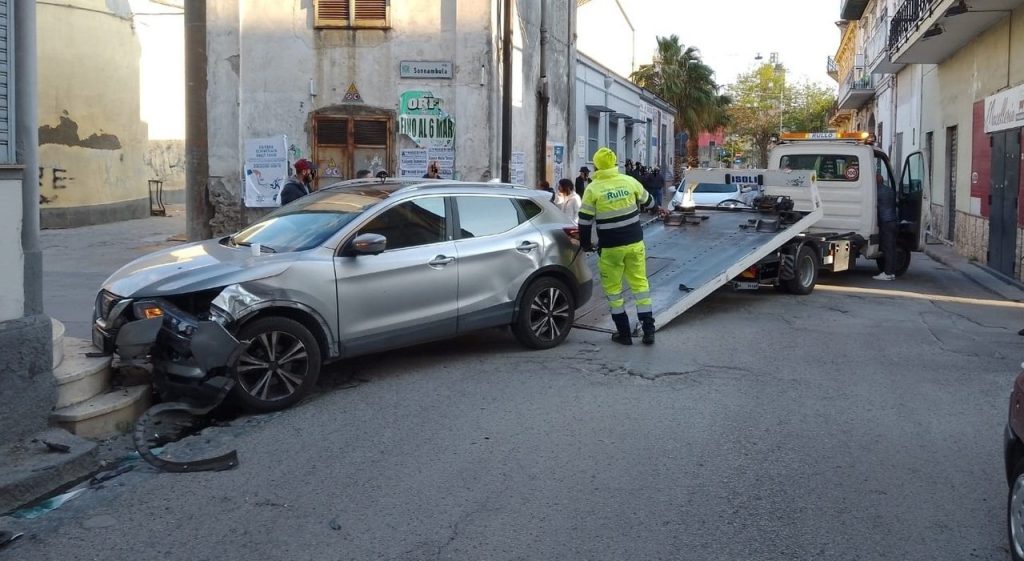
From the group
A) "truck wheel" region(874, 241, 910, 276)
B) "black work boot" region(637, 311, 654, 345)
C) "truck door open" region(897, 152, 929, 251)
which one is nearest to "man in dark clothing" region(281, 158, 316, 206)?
"black work boot" region(637, 311, 654, 345)

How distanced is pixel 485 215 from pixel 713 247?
157 inches

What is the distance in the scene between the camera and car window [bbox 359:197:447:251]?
786cm

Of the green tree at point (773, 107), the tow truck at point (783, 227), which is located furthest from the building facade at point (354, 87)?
the green tree at point (773, 107)

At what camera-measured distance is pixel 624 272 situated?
30.6 ft

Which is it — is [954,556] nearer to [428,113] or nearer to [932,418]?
[932,418]

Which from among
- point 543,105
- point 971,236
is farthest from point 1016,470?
point 543,105

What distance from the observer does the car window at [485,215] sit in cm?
850

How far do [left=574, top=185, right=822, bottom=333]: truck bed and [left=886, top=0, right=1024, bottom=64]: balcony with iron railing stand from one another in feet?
20.3

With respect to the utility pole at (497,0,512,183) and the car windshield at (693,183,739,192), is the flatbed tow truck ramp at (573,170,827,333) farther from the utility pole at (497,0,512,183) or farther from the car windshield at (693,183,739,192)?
the utility pole at (497,0,512,183)

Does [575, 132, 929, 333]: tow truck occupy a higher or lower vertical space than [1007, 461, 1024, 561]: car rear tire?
higher

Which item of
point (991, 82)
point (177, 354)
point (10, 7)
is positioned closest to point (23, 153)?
point (10, 7)

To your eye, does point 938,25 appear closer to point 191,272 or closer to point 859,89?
point 191,272

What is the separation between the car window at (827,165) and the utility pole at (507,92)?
4898 mm

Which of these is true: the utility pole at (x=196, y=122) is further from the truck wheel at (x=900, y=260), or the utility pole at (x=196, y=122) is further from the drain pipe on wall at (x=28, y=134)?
the truck wheel at (x=900, y=260)
